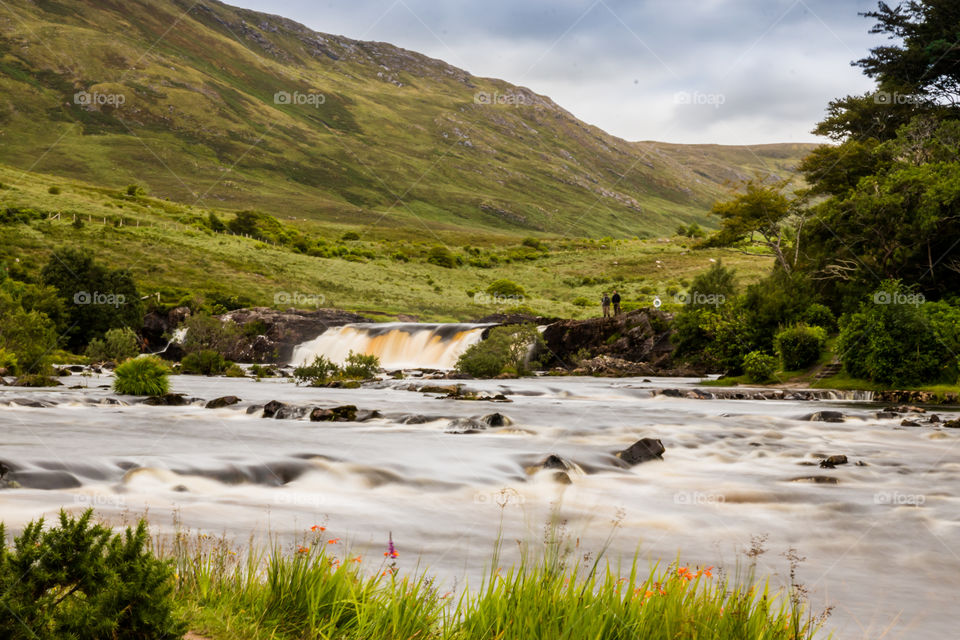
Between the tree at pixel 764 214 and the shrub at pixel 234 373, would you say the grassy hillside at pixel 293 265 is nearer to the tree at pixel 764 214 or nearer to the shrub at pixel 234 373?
the tree at pixel 764 214

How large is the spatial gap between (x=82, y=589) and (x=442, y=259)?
11576cm

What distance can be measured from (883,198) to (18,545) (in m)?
39.2

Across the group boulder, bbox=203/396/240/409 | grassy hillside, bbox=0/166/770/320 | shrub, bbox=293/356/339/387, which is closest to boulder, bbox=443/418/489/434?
boulder, bbox=203/396/240/409

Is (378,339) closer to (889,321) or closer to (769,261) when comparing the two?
(889,321)

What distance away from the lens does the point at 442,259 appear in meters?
119

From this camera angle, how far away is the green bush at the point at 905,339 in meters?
30.0

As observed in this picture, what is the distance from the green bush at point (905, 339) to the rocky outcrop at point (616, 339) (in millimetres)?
17865

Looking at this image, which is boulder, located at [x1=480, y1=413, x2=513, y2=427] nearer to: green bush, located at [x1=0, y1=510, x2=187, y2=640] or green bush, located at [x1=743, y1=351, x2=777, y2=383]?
green bush, located at [x1=0, y1=510, x2=187, y2=640]

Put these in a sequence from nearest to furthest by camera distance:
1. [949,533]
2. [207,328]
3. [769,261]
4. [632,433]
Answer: [949,533] → [632,433] → [207,328] → [769,261]

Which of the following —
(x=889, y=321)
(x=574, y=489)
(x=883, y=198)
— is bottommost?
(x=574, y=489)

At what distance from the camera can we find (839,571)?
26.5ft

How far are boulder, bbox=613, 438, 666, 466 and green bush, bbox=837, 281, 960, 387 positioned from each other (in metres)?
19.5

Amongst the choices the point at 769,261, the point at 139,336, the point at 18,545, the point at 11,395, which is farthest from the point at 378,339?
the point at 769,261

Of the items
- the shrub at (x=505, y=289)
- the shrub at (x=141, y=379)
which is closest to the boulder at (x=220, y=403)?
the shrub at (x=141, y=379)
